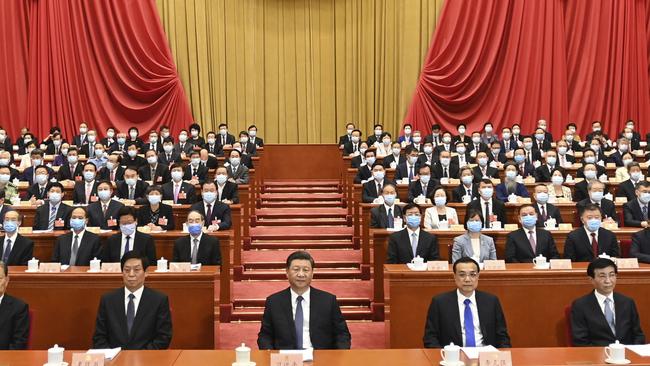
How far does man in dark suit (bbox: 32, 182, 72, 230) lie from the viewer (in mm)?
7512

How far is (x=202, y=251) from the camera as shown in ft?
20.4

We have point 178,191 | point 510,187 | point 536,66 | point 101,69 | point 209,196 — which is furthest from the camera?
point 101,69

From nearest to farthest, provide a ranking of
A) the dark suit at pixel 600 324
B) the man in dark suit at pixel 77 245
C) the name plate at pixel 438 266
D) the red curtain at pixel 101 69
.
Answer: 1. the dark suit at pixel 600 324
2. the name plate at pixel 438 266
3. the man in dark suit at pixel 77 245
4. the red curtain at pixel 101 69

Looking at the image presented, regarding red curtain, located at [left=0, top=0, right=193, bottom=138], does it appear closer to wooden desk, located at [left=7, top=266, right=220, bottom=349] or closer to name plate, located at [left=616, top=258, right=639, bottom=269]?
wooden desk, located at [left=7, top=266, right=220, bottom=349]

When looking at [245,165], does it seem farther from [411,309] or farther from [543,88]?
[543,88]

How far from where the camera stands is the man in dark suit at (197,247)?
6.21 meters

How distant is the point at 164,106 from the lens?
14.5 metres

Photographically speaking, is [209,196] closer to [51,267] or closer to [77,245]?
[77,245]

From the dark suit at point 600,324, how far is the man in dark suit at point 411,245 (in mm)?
1812

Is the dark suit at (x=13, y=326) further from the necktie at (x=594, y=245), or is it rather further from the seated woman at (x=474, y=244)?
the necktie at (x=594, y=245)

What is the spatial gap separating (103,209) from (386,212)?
114 inches

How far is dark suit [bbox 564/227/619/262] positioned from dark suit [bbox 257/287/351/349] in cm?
263

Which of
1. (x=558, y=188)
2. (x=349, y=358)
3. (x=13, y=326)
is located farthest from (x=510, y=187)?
(x=13, y=326)

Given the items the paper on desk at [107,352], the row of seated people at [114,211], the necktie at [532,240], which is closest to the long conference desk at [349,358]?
the paper on desk at [107,352]
